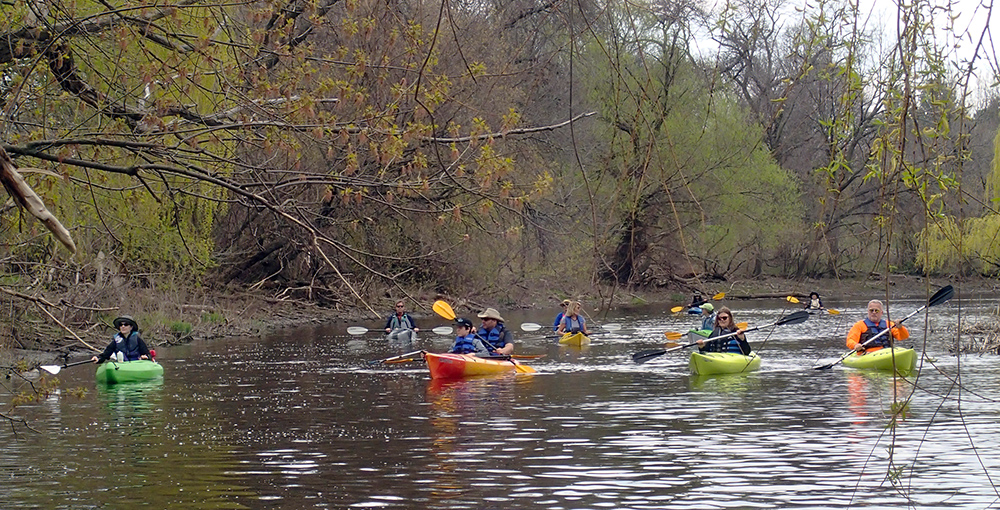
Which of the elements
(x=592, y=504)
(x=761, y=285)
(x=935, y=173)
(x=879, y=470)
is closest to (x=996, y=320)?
(x=879, y=470)

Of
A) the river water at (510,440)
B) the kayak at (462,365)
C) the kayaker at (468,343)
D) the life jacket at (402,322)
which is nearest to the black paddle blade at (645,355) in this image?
the river water at (510,440)

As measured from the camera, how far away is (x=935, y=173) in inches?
158

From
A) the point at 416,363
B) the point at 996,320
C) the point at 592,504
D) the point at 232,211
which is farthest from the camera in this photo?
the point at 232,211

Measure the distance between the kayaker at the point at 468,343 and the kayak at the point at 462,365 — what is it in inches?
18.4

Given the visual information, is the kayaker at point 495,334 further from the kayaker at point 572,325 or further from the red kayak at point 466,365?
the kayaker at point 572,325

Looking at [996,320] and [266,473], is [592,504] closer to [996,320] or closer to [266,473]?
[266,473]

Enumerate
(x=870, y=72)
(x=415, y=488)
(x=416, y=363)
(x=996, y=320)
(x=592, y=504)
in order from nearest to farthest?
(x=870, y=72) → (x=592, y=504) → (x=415, y=488) → (x=416, y=363) → (x=996, y=320)

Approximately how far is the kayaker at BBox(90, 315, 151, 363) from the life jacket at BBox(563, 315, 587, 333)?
9791 mm

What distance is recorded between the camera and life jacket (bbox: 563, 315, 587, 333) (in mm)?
24375

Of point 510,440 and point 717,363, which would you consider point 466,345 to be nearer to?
point 717,363

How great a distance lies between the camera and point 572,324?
80.7 feet

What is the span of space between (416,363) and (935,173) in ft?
55.7

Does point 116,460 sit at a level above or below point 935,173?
below

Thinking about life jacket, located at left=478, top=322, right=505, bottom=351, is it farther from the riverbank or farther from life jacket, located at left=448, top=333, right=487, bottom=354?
the riverbank
